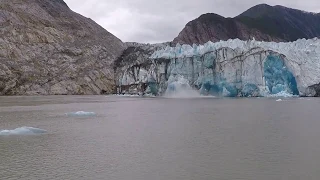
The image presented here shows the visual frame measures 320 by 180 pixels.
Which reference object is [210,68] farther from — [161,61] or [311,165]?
[311,165]

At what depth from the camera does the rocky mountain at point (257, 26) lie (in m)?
101

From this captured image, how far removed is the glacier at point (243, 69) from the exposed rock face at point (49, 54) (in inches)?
937

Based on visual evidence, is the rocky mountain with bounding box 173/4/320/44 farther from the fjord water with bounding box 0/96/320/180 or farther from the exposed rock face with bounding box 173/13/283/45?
the fjord water with bounding box 0/96/320/180

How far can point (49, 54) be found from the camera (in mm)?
74250

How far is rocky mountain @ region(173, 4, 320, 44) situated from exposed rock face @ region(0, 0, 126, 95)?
23.2m

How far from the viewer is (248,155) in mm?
10812

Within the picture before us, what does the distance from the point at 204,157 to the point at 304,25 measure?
392 feet

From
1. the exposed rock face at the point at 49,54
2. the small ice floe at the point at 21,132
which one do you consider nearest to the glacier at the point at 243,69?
the exposed rock face at the point at 49,54

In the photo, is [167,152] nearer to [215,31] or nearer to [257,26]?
[215,31]

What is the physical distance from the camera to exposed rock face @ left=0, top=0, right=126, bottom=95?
67.1 meters

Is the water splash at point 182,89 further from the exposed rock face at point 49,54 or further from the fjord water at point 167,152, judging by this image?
the fjord water at point 167,152

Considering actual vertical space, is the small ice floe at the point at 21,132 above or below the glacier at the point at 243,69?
below

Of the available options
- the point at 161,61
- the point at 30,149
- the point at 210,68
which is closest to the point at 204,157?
the point at 30,149

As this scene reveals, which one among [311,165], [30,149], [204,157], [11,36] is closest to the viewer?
[311,165]
